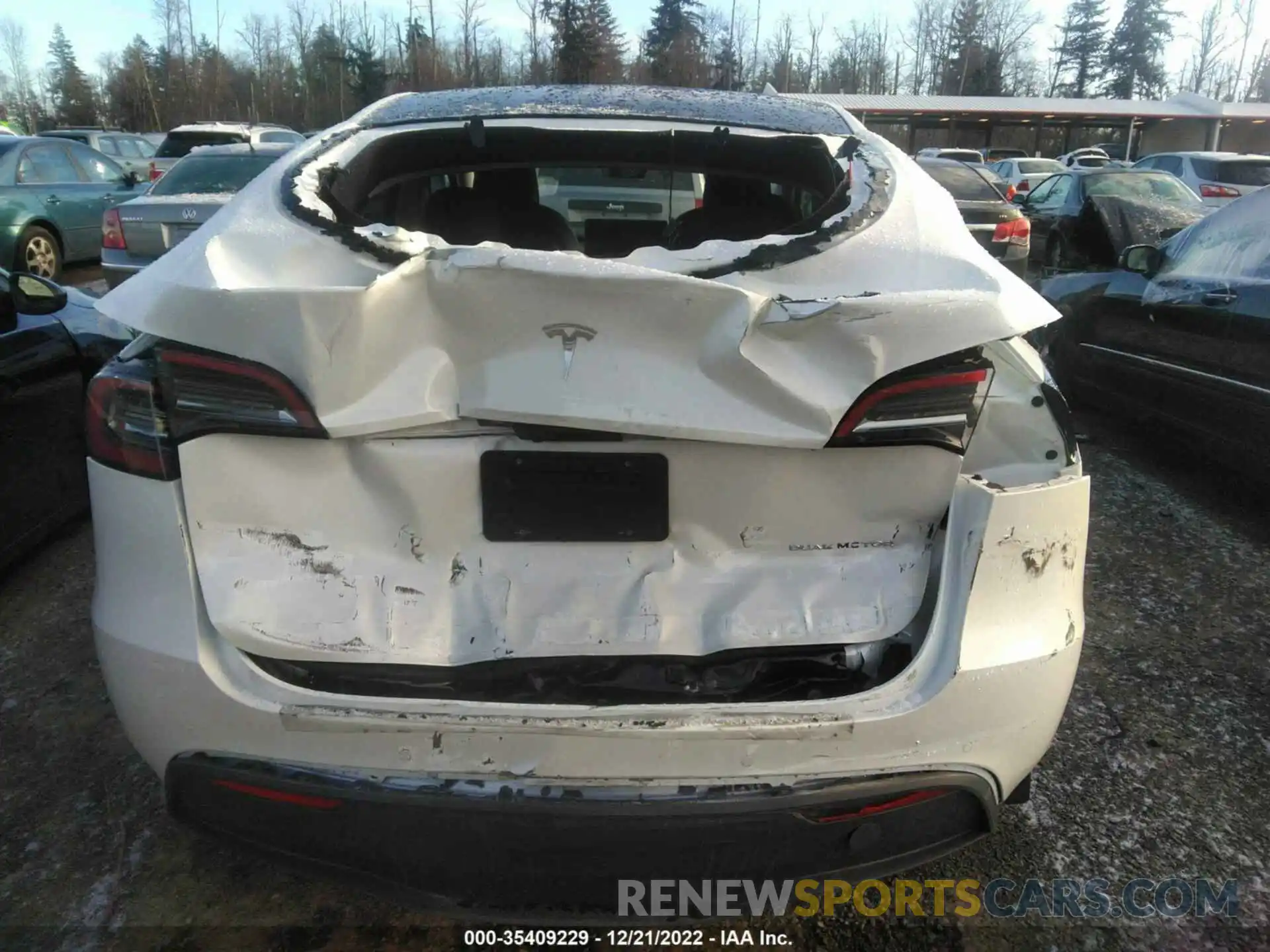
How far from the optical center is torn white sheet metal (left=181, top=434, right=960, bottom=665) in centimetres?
170

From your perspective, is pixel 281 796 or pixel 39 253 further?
pixel 39 253

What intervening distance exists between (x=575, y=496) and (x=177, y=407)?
28.8 inches

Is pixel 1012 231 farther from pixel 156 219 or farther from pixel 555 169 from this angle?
pixel 156 219

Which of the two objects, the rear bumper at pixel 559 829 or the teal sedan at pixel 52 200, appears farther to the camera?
the teal sedan at pixel 52 200

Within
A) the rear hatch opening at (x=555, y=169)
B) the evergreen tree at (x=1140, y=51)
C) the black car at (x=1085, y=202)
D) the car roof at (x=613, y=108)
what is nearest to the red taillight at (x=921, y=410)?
the rear hatch opening at (x=555, y=169)

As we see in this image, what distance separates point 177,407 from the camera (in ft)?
5.62

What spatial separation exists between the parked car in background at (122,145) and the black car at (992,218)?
13691 mm

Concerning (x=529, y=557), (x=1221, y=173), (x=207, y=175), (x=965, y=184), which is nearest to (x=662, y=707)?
(x=529, y=557)

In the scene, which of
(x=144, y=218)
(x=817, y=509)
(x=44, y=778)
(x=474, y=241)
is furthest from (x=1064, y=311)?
(x=144, y=218)

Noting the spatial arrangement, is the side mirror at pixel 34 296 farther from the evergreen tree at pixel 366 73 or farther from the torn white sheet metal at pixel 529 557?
the evergreen tree at pixel 366 73

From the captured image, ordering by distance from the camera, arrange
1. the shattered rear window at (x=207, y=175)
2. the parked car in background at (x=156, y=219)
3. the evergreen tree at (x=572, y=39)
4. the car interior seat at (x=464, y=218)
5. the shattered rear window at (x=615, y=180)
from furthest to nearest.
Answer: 1. the evergreen tree at (x=572, y=39)
2. the shattered rear window at (x=207, y=175)
3. the parked car in background at (x=156, y=219)
4. the shattered rear window at (x=615, y=180)
5. the car interior seat at (x=464, y=218)

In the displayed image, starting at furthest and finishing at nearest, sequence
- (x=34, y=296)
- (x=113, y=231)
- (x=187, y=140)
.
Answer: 1. (x=187, y=140)
2. (x=113, y=231)
3. (x=34, y=296)

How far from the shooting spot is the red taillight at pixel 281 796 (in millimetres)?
1639

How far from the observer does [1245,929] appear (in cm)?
205
